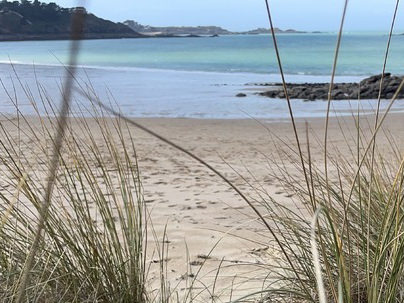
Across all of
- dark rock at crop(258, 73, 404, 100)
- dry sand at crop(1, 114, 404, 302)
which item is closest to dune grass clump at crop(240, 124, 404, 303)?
dry sand at crop(1, 114, 404, 302)

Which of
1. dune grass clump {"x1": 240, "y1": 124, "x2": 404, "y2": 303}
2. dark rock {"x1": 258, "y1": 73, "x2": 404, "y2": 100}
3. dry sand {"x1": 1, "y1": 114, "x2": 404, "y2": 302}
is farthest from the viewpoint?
dark rock {"x1": 258, "y1": 73, "x2": 404, "y2": 100}

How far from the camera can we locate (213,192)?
627 cm

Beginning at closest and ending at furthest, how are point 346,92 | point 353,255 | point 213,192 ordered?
point 353,255 → point 213,192 → point 346,92

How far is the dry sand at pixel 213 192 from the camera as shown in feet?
11.7

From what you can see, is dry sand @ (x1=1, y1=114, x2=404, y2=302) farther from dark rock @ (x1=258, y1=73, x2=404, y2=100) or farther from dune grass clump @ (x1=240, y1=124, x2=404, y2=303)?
dark rock @ (x1=258, y1=73, x2=404, y2=100)

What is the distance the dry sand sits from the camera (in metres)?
3.56

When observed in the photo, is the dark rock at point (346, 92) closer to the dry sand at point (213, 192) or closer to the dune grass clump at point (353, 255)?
the dry sand at point (213, 192)

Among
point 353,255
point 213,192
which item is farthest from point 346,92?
point 353,255

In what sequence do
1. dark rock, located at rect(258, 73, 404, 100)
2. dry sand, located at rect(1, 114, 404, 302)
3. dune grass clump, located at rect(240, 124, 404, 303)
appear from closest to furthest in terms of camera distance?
dune grass clump, located at rect(240, 124, 404, 303), dry sand, located at rect(1, 114, 404, 302), dark rock, located at rect(258, 73, 404, 100)

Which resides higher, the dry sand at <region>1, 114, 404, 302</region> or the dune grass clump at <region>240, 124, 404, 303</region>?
the dune grass clump at <region>240, 124, 404, 303</region>

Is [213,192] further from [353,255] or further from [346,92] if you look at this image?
[346,92]

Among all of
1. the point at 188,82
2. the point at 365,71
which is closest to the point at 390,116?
the point at 188,82

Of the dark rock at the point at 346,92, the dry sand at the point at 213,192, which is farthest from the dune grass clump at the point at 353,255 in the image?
the dark rock at the point at 346,92

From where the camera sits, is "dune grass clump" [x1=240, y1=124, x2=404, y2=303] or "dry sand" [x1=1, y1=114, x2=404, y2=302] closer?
"dune grass clump" [x1=240, y1=124, x2=404, y2=303]
